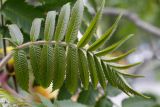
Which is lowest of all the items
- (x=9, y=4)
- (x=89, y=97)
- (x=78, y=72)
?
(x=89, y=97)

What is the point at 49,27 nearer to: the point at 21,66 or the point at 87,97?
the point at 21,66

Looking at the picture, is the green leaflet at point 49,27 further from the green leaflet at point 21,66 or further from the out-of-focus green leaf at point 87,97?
the out-of-focus green leaf at point 87,97

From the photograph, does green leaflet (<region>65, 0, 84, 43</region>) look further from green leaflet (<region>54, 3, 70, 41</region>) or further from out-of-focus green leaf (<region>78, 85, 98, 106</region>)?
out-of-focus green leaf (<region>78, 85, 98, 106</region>)

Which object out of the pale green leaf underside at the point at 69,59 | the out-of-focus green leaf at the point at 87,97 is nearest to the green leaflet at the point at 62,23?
the pale green leaf underside at the point at 69,59

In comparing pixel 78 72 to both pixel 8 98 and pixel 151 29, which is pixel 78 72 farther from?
pixel 151 29

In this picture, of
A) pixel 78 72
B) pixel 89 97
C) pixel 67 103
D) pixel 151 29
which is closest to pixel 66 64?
pixel 78 72

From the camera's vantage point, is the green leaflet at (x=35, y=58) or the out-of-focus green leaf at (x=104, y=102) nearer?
the green leaflet at (x=35, y=58)
